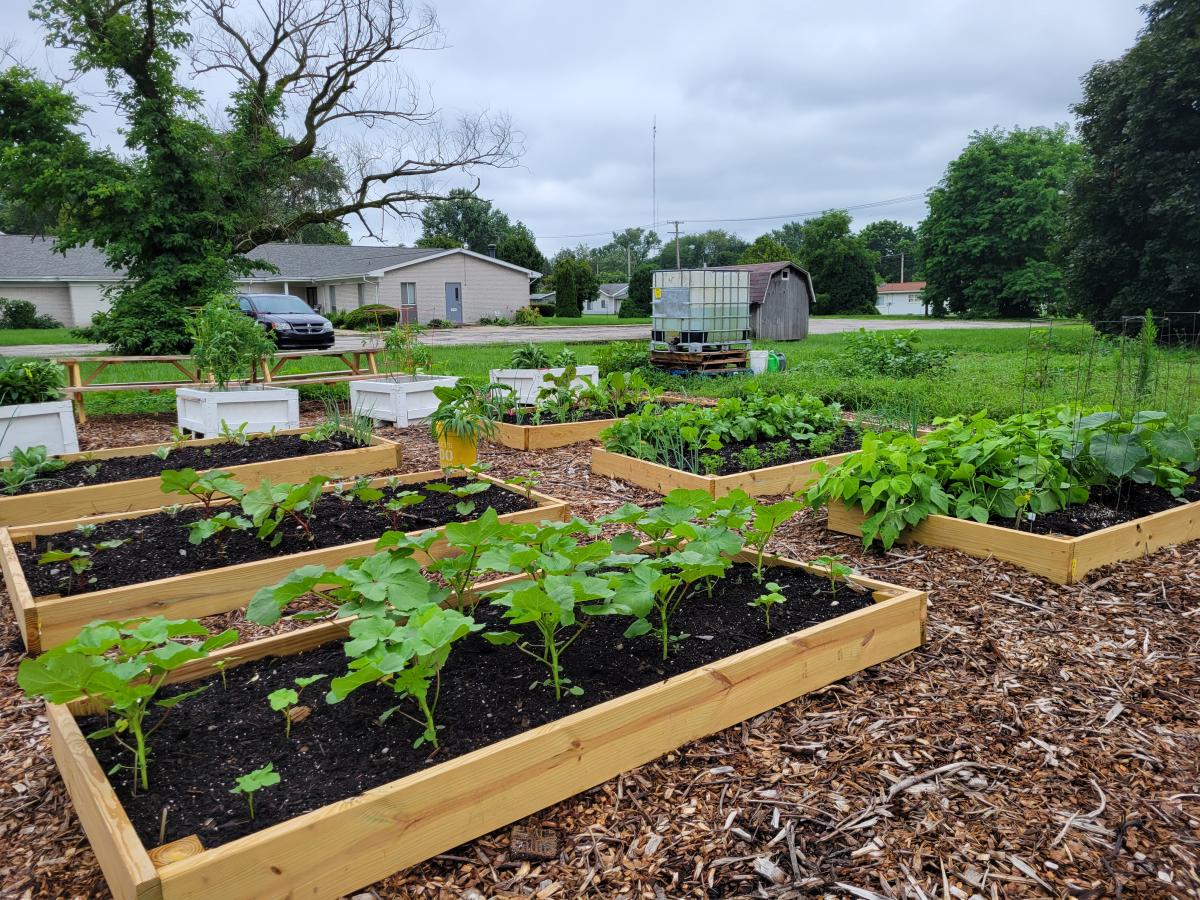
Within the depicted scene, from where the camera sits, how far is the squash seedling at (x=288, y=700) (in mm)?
1893

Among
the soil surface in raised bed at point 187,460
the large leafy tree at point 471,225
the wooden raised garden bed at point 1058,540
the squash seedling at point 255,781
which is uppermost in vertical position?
the large leafy tree at point 471,225

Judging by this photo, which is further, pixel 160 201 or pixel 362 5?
pixel 362 5

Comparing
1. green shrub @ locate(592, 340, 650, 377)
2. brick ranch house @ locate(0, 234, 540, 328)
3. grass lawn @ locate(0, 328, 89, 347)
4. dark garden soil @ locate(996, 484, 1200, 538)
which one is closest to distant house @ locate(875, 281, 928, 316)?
brick ranch house @ locate(0, 234, 540, 328)

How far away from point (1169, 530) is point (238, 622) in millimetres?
4406

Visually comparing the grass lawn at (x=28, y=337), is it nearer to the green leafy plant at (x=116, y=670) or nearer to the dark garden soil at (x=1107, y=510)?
the green leafy plant at (x=116, y=670)

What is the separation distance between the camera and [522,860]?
1.89 m

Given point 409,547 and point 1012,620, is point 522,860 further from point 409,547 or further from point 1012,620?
point 1012,620

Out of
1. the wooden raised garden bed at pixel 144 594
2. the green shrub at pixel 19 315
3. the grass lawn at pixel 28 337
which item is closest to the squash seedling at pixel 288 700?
the wooden raised garden bed at pixel 144 594

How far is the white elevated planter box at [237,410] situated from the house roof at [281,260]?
2576 cm

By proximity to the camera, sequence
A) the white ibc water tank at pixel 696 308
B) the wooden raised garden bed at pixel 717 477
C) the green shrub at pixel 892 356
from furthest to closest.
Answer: the white ibc water tank at pixel 696 308
the green shrub at pixel 892 356
the wooden raised garden bed at pixel 717 477

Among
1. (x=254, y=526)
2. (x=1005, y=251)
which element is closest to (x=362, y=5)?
(x=254, y=526)

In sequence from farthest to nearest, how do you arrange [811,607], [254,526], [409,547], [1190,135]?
[1190,135], [254,526], [811,607], [409,547]

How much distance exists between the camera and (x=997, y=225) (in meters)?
41.7

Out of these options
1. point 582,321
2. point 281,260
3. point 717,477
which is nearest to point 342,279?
point 281,260
